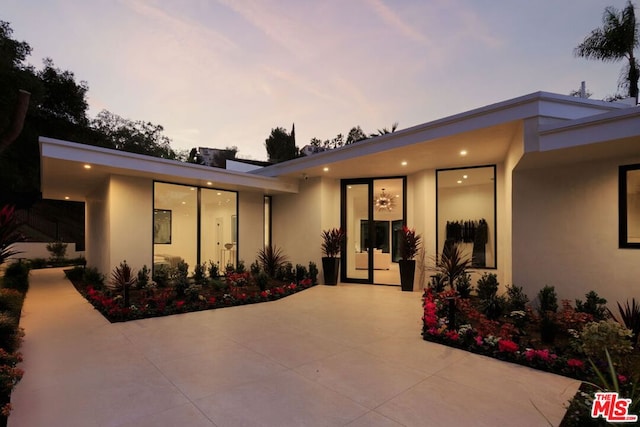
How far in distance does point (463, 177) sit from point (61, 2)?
33.3ft

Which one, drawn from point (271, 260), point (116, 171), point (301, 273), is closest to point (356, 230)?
point (301, 273)

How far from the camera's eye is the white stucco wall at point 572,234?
476 centimetres

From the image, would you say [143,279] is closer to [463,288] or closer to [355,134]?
[463,288]

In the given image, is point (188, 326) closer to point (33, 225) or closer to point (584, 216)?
point (584, 216)

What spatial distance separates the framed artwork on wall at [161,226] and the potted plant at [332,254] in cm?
420

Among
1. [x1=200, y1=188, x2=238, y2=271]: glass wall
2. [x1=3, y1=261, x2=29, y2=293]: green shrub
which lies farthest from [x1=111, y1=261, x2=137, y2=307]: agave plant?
[x1=3, y1=261, x2=29, y2=293]: green shrub

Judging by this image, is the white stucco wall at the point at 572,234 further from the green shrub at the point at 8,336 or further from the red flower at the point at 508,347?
the green shrub at the point at 8,336

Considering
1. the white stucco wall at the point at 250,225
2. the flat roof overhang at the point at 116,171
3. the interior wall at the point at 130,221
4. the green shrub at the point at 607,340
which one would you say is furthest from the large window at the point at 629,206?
the interior wall at the point at 130,221

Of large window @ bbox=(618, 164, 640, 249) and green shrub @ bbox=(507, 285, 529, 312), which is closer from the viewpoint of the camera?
large window @ bbox=(618, 164, 640, 249)

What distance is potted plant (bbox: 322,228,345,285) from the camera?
28.2 ft

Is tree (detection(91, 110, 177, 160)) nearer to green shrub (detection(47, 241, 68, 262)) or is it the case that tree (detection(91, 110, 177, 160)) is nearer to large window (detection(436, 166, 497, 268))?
green shrub (detection(47, 241, 68, 262))

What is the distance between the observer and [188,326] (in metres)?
4.87

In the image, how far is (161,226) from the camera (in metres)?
8.02

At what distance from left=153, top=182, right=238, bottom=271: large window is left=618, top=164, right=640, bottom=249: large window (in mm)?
8518
